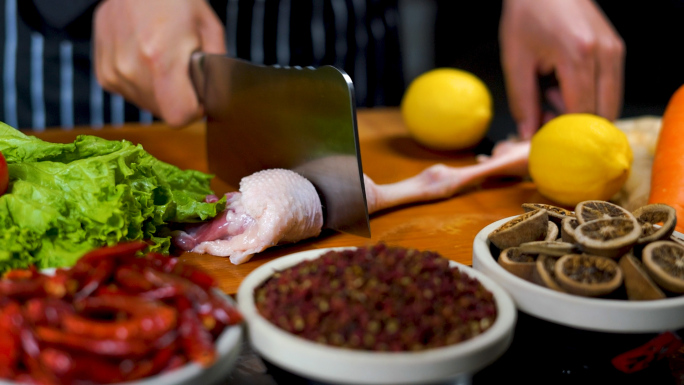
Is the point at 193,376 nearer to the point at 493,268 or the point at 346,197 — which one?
the point at 493,268

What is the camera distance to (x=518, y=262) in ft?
4.78

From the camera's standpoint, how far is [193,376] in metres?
1.04

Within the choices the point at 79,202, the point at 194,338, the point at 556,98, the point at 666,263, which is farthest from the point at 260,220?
the point at 556,98

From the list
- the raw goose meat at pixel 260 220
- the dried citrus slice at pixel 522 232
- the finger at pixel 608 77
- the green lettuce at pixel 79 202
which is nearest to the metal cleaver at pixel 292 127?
the raw goose meat at pixel 260 220

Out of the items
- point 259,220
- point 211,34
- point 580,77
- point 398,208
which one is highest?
point 211,34

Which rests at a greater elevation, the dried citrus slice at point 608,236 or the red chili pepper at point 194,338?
the dried citrus slice at point 608,236

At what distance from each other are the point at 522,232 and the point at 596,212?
241 mm

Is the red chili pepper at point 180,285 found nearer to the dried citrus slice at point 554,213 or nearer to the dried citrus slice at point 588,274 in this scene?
the dried citrus slice at point 588,274

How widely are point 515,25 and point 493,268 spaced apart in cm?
210

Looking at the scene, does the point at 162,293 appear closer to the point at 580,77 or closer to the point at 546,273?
the point at 546,273

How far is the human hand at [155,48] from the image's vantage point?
2.63 meters

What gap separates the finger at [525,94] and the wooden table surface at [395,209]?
32 cm

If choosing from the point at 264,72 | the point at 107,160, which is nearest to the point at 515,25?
the point at 264,72

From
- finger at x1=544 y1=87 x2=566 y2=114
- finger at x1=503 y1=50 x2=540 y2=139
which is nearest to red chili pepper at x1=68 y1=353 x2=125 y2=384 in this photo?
finger at x1=503 y1=50 x2=540 y2=139
